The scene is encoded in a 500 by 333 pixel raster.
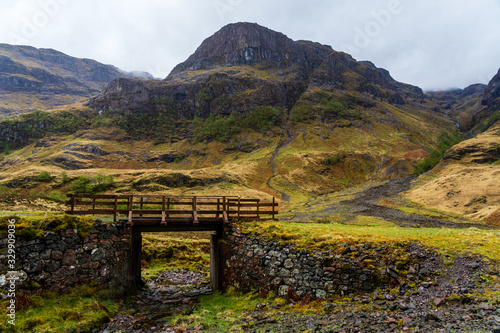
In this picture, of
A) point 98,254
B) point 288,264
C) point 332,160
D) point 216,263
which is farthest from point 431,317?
point 332,160

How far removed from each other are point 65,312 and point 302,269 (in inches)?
505

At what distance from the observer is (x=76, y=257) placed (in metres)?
15.9

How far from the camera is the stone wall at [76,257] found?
554 inches

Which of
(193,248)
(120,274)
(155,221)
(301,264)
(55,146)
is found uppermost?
(55,146)

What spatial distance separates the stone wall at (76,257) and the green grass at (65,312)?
2.37 feet

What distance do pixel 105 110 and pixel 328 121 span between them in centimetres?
16400

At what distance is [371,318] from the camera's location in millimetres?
10453

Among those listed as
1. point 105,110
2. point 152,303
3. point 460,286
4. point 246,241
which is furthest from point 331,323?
point 105,110

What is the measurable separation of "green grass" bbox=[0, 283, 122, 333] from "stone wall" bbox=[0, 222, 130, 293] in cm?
72

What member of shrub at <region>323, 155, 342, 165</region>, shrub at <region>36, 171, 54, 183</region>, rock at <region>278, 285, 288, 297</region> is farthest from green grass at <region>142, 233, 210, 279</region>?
shrub at <region>323, 155, 342, 165</region>

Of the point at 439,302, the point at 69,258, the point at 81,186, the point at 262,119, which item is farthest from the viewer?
the point at 262,119

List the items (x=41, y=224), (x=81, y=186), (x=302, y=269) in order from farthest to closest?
(x=81, y=186) < (x=302, y=269) < (x=41, y=224)

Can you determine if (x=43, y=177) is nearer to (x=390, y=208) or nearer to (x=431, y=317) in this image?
(x=390, y=208)

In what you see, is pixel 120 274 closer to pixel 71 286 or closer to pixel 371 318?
pixel 71 286
